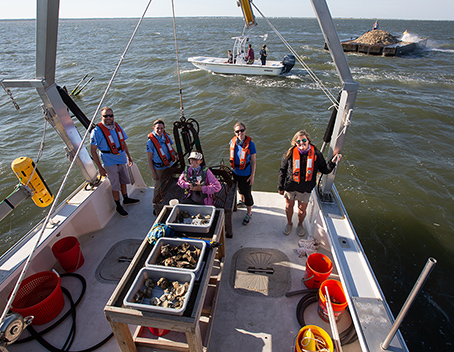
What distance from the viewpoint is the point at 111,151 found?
4.08 metres

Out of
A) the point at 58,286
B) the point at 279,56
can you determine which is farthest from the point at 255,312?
the point at 279,56

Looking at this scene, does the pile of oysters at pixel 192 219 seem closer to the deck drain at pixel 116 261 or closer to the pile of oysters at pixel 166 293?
the pile of oysters at pixel 166 293

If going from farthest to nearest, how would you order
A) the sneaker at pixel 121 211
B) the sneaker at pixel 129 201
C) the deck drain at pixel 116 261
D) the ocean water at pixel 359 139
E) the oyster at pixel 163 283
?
the ocean water at pixel 359 139
the sneaker at pixel 129 201
the sneaker at pixel 121 211
the deck drain at pixel 116 261
the oyster at pixel 163 283

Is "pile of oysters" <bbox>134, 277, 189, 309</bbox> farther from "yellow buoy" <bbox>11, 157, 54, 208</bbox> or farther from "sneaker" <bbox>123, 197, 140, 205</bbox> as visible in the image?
"sneaker" <bbox>123, 197, 140, 205</bbox>

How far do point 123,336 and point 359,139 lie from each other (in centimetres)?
1115

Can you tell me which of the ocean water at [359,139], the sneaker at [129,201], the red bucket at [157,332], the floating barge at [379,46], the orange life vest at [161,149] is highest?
the floating barge at [379,46]

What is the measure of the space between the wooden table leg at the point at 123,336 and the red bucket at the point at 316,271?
6.52 feet

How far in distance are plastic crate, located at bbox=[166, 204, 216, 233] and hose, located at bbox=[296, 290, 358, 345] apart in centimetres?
141

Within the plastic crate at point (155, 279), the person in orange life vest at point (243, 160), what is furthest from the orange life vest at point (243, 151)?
the plastic crate at point (155, 279)

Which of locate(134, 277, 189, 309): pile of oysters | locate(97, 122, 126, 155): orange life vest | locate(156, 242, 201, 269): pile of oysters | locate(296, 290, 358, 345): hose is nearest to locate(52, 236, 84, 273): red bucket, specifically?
locate(97, 122, 126, 155): orange life vest

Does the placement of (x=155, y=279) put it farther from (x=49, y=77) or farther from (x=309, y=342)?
(x=49, y=77)

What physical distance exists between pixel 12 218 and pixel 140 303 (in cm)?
732

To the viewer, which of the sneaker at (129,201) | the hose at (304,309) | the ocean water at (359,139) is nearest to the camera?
the hose at (304,309)

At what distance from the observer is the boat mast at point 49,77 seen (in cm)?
293
